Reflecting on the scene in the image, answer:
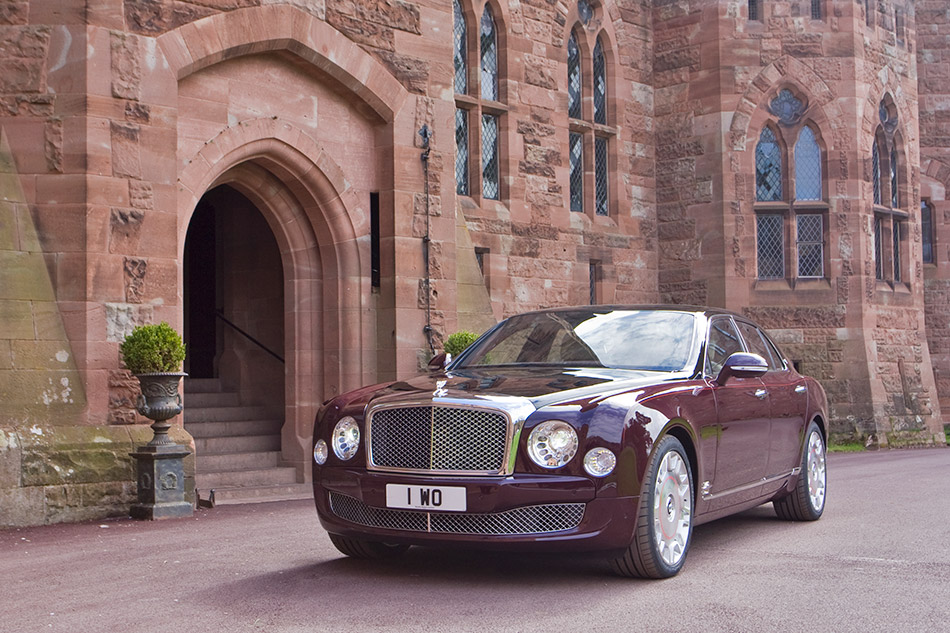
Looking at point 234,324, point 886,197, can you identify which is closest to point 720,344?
point 234,324

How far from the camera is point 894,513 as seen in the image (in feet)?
30.5

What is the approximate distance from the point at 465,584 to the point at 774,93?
15.2 metres

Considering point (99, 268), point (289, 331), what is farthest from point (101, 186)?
point (289, 331)

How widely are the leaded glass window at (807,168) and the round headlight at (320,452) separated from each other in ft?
48.1

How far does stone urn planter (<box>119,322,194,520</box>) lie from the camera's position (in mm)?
10000

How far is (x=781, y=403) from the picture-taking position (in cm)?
835

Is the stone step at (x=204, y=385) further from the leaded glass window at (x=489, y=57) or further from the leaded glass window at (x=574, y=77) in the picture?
the leaded glass window at (x=574, y=77)

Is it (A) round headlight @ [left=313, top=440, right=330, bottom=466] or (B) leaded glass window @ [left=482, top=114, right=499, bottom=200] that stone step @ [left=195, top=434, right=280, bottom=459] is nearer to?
(B) leaded glass window @ [left=482, top=114, right=499, bottom=200]

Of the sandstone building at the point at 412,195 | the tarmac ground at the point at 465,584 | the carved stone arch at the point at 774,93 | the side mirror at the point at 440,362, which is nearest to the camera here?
the tarmac ground at the point at 465,584

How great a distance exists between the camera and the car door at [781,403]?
8.21 m

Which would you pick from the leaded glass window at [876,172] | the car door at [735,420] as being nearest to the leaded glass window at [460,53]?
the leaded glass window at [876,172]

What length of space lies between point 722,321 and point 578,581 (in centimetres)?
262

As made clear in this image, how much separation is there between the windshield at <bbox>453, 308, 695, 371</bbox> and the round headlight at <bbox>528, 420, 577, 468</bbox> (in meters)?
1.23

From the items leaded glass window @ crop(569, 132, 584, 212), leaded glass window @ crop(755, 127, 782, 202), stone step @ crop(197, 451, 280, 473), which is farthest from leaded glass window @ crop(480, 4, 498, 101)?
stone step @ crop(197, 451, 280, 473)
